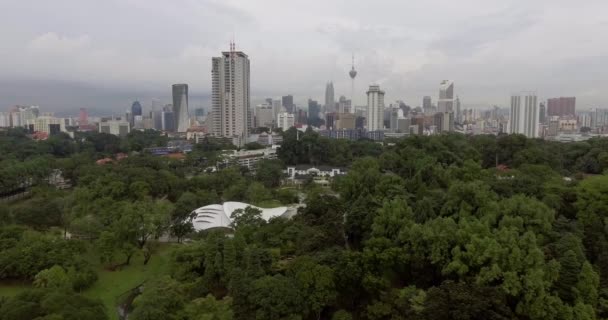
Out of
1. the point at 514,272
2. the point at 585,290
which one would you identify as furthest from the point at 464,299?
the point at 585,290

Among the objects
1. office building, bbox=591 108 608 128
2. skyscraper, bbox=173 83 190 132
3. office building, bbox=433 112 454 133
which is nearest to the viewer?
office building, bbox=433 112 454 133

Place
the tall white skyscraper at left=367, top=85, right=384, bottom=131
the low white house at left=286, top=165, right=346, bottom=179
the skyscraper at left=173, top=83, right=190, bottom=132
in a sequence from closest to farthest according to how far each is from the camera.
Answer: the low white house at left=286, top=165, right=346, bottom=179
the tall white skyscraper at left=367, top=85, right=384, bottom=131
the skyscraper at left=173, top=83, right=190, bottom=132

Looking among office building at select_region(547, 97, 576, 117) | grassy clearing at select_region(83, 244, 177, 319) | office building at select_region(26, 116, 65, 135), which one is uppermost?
office building at select_region(547, 97, 576, 117)

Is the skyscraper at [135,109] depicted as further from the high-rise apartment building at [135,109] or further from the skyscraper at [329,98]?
the skyscraper at [329,98]

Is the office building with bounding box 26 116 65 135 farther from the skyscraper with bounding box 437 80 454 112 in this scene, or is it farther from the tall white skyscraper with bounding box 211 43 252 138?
the skyscraper with bounding box 437 80 454 112

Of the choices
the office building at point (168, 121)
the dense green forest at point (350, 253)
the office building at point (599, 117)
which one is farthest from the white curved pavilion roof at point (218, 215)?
the office building at point (599, 117)

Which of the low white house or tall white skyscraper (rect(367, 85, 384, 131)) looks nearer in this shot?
the low white house

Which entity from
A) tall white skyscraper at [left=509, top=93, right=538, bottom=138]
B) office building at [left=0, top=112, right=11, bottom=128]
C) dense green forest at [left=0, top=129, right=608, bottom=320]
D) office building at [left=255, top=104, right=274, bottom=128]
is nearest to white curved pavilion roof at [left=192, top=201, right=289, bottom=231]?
dense green forest at [left=0, top=129, right=608, bottom=320]
